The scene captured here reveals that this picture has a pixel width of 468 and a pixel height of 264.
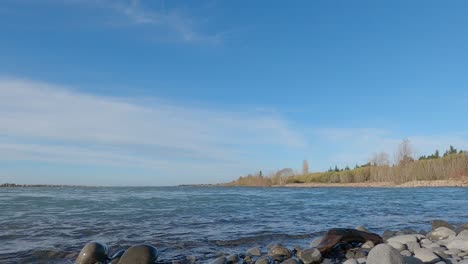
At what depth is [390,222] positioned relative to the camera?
42.1 feet

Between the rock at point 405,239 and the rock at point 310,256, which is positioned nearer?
the rock at point 310,256

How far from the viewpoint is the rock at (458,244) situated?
7.09m

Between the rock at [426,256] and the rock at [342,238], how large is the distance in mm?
1693

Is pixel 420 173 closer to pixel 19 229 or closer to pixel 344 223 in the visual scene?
pixel 344 223

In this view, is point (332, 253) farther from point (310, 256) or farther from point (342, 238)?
point (310, 256)

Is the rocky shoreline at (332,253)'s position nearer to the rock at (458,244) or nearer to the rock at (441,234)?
the rock at (458,244)

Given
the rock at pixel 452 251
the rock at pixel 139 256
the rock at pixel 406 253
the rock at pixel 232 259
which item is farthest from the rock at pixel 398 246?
the rock at pixel 139 256

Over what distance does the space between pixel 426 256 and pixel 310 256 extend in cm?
202

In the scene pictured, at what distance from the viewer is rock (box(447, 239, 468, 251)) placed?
23.2 feet

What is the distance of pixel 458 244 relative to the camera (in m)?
7.25

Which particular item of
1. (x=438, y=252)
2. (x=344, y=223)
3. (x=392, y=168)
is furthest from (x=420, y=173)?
(x=438, y=252)

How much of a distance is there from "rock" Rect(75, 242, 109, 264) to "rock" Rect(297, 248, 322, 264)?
3.84 meters

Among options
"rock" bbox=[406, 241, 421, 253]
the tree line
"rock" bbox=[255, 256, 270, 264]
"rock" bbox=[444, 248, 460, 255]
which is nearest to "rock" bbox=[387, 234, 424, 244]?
"rock" bbox=[406, 241, 421, 253]

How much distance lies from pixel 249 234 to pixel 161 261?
3.48 meters
